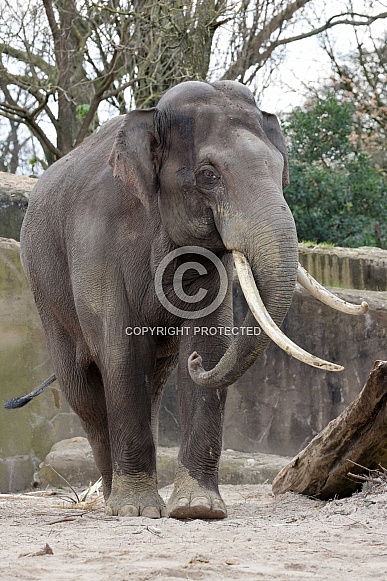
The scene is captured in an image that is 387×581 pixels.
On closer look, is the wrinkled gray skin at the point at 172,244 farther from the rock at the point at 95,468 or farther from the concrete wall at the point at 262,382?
the concrete wall at the point at 262,382

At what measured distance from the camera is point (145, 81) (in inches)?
649

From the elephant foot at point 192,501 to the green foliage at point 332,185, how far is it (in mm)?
11106

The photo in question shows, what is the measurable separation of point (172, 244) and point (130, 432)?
43.2 inches

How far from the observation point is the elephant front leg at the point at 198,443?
577 centimetres

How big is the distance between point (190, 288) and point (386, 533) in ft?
7.18

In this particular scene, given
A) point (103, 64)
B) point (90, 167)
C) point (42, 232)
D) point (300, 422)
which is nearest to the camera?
point (90, 167)

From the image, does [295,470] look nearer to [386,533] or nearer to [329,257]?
[386,533]

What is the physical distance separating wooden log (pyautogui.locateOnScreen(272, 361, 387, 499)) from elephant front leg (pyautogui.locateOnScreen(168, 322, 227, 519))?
65cm

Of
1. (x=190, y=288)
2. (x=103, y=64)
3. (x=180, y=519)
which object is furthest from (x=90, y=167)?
(x=103, y=64)

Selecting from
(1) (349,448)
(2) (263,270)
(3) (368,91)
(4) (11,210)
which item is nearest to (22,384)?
(4) (11,210)

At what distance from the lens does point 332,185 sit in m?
16.9

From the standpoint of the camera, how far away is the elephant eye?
18.5ft

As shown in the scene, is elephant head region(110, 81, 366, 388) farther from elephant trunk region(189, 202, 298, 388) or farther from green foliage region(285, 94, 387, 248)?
green foliage region(285, 94, 387, 248)

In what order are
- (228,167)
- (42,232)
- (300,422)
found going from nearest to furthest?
(228,167) → (42,232) → (300,422)
